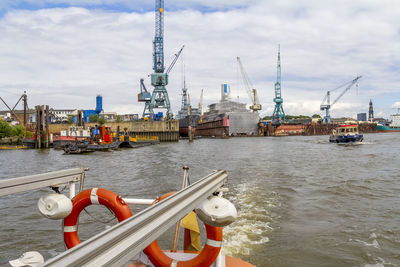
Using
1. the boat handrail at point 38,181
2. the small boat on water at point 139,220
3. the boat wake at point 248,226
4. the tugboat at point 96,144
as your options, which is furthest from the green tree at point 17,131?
the small boat on water at point 139,220

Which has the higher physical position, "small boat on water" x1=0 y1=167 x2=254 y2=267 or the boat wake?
"small boat on water" x1=0 y1=167 x2=254 y2=267

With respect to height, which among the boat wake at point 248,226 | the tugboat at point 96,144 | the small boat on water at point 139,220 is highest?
the small boat on water at point 139,220

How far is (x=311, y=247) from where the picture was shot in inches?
262

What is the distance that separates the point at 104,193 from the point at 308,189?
11168 millimetres

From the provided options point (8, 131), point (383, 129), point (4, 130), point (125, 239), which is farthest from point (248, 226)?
point (383, 129)

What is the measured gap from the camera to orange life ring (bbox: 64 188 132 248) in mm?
3514

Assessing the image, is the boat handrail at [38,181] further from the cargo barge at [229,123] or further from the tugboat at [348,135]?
the cargo barge at [229,123]

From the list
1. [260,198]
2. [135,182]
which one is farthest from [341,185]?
[135,182]

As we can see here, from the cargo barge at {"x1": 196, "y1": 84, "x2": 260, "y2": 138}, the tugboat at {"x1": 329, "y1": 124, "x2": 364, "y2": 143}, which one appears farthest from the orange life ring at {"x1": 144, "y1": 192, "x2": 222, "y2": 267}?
the cargo barge at {"x1": 196, "y1": 84, "x2": 260, "y2": 138}

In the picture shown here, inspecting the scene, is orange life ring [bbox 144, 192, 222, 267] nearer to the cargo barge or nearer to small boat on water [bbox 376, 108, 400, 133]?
the cargo barge

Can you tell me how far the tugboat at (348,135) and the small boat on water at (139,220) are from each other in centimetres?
4615

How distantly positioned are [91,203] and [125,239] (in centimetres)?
220

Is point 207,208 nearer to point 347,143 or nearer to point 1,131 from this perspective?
point 347,143

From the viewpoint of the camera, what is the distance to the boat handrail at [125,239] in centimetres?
144
